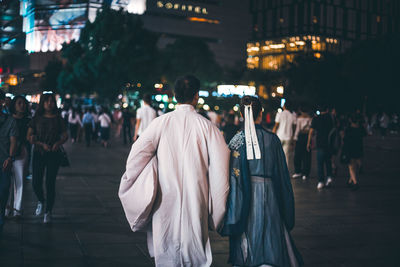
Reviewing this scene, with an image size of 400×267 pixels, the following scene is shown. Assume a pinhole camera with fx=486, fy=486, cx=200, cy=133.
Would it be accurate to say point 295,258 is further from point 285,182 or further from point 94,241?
point 94,241

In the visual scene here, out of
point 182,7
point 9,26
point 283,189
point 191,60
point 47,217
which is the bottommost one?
point 47,217

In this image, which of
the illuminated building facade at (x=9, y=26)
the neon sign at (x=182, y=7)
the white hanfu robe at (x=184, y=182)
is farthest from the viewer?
the neon sign at (x=182, y=7)

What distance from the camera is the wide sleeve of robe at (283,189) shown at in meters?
3.85

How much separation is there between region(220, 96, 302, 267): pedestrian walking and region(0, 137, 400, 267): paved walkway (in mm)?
1374

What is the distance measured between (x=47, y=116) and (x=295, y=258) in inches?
171

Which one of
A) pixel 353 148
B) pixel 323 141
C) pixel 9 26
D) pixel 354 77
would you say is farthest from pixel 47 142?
pixel 354 77

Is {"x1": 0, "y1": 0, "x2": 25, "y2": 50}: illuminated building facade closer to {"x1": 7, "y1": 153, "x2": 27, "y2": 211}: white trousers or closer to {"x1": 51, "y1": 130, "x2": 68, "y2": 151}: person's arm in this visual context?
{"x1": 51, "y1": 130, "x2": 68, "y2": 151}: person's arm

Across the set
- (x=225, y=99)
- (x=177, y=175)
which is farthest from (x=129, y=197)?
(x=225, y=99)

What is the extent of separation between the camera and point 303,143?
12.6m

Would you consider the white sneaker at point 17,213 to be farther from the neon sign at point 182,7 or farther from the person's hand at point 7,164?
the neon sign at point 182,7

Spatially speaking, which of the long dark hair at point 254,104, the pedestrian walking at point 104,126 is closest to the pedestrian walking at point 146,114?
the long dark hair at point 254,104

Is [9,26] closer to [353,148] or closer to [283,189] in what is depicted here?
[353,148]

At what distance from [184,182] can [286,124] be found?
9.00 meters

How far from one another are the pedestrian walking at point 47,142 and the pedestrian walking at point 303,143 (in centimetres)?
717
